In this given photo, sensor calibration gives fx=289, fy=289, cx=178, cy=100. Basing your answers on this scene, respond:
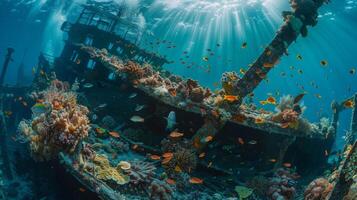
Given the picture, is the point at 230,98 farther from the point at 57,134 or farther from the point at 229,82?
the point at 57,134

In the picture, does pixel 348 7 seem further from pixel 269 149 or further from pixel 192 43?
pixel 192 43

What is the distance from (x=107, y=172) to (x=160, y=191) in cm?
141

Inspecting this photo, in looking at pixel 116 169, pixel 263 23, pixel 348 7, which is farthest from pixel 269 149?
pixel 263 23

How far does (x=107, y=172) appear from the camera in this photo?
7.16 metres

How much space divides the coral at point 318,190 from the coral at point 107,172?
5477 millimetres

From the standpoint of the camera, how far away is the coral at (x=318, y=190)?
27.0ft

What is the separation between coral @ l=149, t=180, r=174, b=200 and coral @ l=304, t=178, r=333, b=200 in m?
4.38

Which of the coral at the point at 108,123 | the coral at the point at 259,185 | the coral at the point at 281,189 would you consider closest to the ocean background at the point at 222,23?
the coral at the point at 108,123

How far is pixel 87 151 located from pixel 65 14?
1765 inches

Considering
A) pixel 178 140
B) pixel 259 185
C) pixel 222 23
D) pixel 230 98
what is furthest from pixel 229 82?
pixel 222 23

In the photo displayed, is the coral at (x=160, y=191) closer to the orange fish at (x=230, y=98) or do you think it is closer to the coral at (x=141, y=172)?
the coral at (x=141, y=172)

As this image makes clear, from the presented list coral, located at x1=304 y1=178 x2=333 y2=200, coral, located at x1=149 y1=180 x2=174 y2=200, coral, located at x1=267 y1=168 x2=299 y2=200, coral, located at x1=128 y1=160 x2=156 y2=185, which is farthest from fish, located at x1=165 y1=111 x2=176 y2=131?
coral, located at x1=304 y1=178 x2=333 y2=200

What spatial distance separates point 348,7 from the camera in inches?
1117

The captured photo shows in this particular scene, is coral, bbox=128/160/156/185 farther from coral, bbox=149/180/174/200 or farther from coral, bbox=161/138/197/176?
coral, bbox=161/138/197/176
